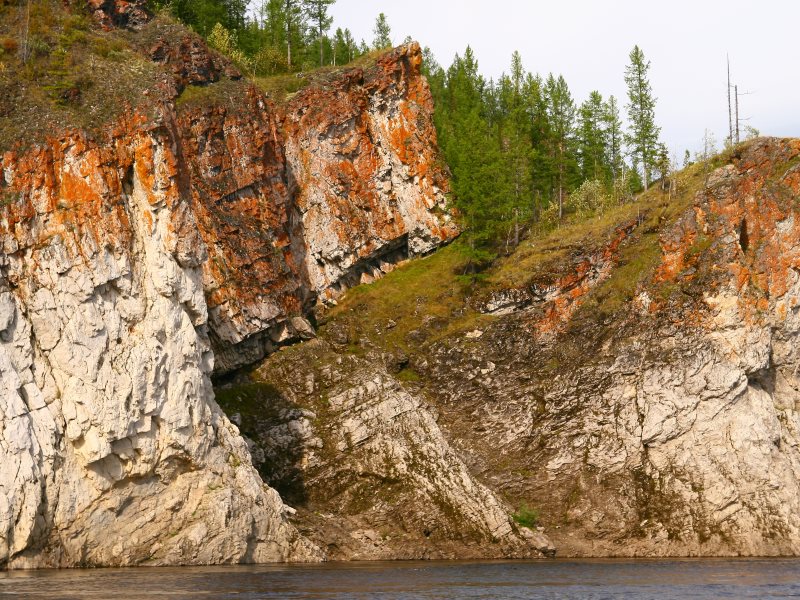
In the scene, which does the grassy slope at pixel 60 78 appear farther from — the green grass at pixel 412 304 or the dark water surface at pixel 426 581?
the dark water surface at pixel 426 581

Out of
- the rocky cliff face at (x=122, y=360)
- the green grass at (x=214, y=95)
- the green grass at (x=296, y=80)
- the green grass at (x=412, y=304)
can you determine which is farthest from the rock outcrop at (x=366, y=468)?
the green grass at (x=296, y=80)

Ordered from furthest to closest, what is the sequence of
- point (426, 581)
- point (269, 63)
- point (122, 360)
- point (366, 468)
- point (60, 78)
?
point (269, 63), point (366, 468), point (60, 78), point (122, 360), point (426, 581)

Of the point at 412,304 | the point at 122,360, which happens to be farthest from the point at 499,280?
the point at 122,360

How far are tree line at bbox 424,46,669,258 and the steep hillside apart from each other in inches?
237

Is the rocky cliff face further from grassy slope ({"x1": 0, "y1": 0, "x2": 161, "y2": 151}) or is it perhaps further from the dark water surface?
the dark water surface

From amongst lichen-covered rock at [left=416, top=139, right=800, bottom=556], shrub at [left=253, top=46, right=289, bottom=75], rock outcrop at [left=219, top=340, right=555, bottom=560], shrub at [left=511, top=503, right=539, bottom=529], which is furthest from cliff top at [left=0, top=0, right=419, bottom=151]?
shrub at [left=511, top=503, right=539, bottom=529]

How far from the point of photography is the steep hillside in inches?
2335

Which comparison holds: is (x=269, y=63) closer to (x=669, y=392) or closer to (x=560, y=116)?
(x=560, y=116)

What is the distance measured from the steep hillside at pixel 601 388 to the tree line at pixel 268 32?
84.6 ft

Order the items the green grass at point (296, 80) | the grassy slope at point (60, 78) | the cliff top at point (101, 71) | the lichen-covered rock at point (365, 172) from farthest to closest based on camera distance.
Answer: the green grass at point (296, 80)
the lichen-covered rock at point (365, 172)
the cliff top at point (101, 71)
the grassy slope at point (60, 78)

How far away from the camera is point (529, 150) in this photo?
8675 centimetres

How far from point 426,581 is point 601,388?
2210 cm

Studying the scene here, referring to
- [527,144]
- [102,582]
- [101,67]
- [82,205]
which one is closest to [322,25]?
[527,144]

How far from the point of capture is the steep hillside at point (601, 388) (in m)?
59.3
